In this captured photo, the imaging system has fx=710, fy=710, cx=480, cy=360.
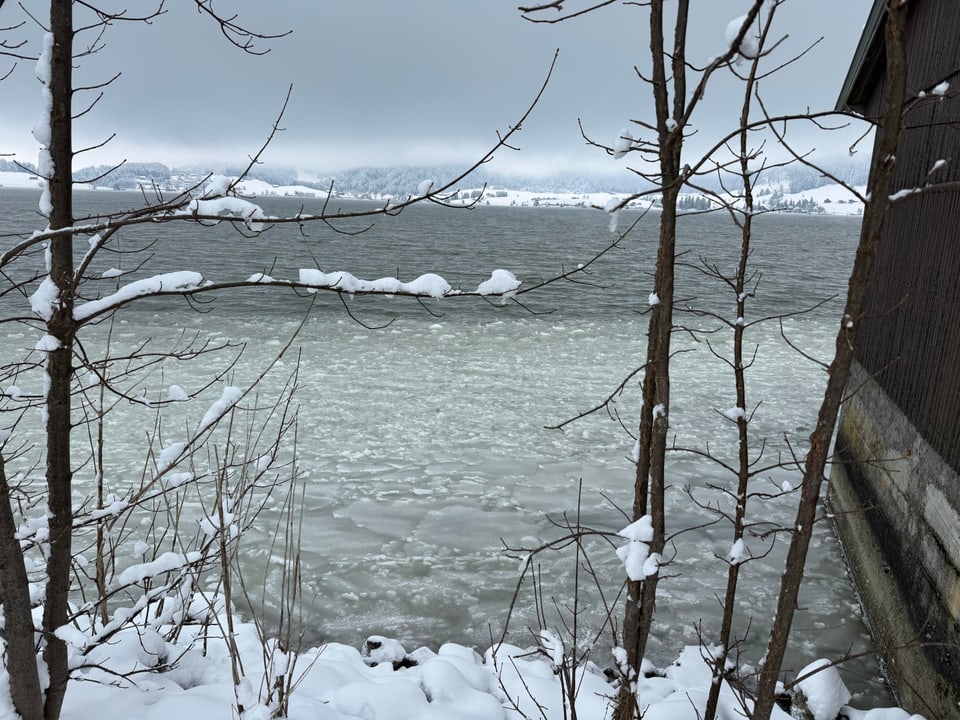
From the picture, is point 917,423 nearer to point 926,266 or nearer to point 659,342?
point 926,266

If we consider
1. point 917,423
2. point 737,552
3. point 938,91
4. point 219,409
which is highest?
point 938,91

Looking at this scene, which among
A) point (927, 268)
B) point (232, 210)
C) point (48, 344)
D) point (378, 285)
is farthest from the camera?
point (927, 268)

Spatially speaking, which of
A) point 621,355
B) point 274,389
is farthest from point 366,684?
point 621,355

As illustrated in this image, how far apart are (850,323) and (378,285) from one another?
5.72 ft

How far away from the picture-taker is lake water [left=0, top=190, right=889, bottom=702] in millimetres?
7188

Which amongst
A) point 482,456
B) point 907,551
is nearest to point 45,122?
point 907,551

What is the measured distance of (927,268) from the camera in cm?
695

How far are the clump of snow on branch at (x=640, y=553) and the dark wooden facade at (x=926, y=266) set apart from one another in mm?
3255

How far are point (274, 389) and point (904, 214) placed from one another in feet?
36.2

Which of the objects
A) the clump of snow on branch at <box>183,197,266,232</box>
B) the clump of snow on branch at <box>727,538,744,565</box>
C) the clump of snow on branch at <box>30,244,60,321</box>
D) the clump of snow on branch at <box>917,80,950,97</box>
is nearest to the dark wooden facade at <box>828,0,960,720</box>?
the clump of snow on branch at <box>917,80,950,97</box>

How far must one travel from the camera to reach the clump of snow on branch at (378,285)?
8.49ft

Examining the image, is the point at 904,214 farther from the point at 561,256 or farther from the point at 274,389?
the point at 561,256

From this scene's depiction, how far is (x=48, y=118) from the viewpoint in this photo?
286 centimetres

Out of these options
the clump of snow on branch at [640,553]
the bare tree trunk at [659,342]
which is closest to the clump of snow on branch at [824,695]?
the bare tree trunk at [659,342]
